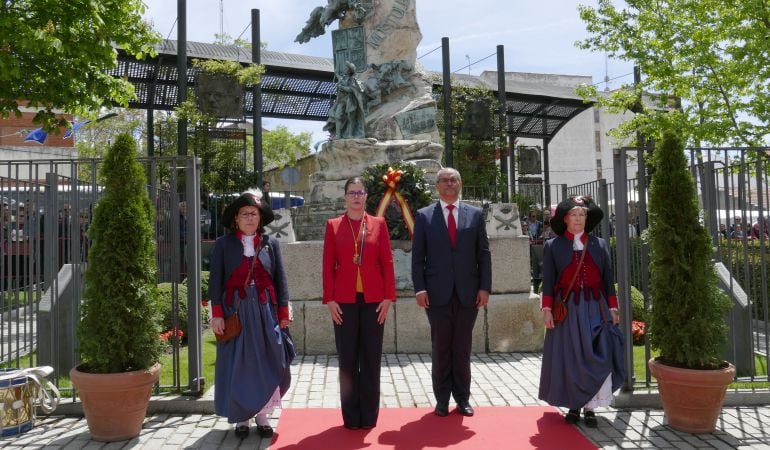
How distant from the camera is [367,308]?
16.1 feet

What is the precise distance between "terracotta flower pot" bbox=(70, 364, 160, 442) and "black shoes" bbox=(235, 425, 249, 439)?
2.57 feet

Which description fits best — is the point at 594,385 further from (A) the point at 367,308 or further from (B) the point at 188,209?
(B) the point at 188,209

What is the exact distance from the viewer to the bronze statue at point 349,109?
11.0 metres

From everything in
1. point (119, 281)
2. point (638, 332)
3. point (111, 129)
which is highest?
point (111, 129)

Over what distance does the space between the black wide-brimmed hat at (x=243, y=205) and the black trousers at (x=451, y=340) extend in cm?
154

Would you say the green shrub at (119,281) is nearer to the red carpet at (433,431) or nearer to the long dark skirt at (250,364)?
the long dark skirt at (250,364)

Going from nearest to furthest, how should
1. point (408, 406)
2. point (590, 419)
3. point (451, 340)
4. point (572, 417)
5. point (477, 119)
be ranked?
point (590, 419) → point (572, 417) → point (451, 340) → point (408, 406) → point (477, 119)

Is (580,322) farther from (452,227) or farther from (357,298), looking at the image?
(357,298)

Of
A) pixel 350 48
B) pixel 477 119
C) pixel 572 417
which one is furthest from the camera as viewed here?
pixel 477 119

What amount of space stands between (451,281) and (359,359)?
97 centimetres

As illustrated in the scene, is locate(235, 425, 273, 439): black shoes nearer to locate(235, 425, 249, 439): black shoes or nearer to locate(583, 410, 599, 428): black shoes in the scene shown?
locate(235, 425, 249, 439): black shoes

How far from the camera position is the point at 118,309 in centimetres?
481

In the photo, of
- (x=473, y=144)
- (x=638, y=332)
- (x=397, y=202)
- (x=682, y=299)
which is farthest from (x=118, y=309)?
(x=473, y=144)

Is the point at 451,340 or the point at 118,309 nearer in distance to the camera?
the point at 118,309
